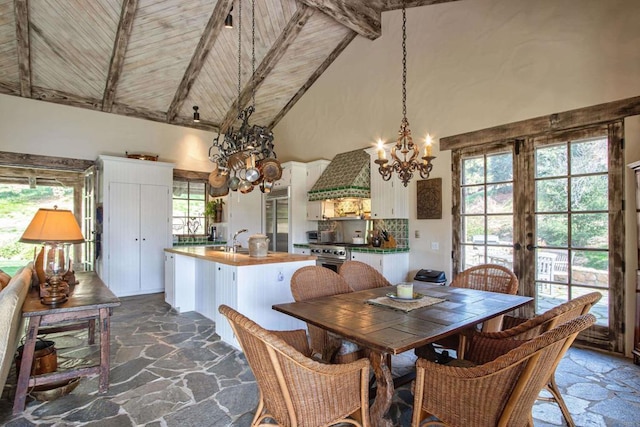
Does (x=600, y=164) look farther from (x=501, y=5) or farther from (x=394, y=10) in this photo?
(x=394, y=10)

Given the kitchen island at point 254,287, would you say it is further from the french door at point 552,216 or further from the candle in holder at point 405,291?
the french door at point 552,216

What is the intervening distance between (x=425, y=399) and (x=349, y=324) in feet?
1.72

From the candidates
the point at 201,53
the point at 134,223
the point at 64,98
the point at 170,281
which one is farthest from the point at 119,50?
the point at 170,281

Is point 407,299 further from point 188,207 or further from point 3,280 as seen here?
point 188,207

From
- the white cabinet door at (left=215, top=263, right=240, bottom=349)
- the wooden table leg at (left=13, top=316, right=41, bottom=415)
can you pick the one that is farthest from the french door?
the wooden table leg at (left=13, top=316, right=41, bottom=415)

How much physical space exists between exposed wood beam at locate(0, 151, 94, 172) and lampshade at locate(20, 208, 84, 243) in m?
4.16

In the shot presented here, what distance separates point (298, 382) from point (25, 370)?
6.93 feet

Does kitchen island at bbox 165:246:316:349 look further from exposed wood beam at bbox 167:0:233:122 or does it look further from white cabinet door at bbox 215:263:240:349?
exposed wood beam at bbox 167:0:233:122

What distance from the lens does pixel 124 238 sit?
6.30 meters

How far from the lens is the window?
754 centimetres

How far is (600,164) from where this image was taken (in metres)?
3.58

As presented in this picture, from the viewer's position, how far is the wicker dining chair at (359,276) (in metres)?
3.20

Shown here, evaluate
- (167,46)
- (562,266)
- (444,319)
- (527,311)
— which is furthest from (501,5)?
(167,46)

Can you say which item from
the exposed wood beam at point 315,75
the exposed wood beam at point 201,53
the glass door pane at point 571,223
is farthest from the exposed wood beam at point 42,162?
the glass door pane at point 571,223
